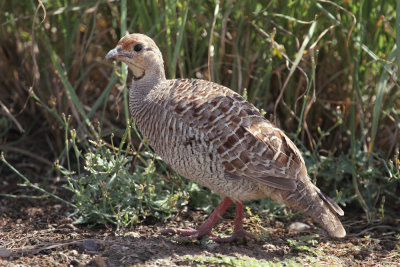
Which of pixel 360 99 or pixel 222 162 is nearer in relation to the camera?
pixel 222 162

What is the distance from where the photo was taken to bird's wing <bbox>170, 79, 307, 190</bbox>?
334 cm

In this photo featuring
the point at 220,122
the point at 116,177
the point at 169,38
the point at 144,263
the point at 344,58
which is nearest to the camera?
the point at 144,263

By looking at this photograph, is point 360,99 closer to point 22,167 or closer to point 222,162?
point 222,162

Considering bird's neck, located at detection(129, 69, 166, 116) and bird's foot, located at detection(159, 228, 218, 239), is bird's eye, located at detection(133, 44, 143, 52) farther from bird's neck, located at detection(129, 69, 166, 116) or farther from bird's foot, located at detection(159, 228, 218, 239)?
bird's foot, located at detection(159, 228, 218, 239)

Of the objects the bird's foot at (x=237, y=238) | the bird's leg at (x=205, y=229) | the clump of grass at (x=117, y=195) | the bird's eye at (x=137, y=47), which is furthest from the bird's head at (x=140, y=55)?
the bird's foot at (x=237, y=238)

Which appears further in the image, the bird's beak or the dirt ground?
the bird's beak

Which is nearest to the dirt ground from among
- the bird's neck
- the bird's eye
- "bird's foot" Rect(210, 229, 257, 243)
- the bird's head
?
"bird's foot" Rect(210, 229, 257, 243)

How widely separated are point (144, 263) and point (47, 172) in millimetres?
1826

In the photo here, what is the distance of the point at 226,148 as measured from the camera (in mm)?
3328

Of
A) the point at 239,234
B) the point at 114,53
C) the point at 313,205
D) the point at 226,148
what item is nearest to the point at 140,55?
the point at 114,53

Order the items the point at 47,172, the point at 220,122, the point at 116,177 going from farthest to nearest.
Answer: the point at 47,172, the point at 116,177, the point at 220,122

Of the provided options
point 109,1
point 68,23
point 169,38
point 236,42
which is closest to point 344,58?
point 236,42

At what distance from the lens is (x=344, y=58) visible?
4.36m

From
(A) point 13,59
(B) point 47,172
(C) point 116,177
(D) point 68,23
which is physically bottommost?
(B) point 47,172
